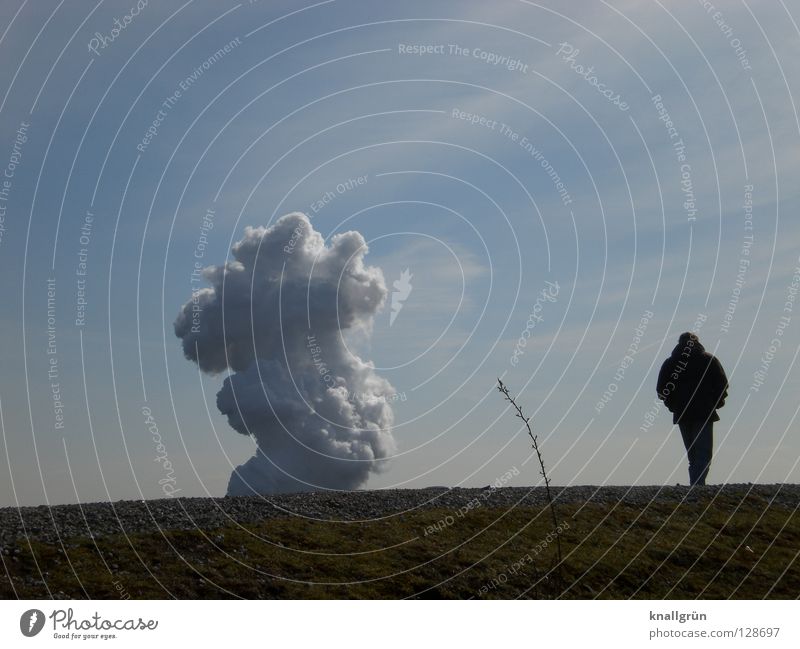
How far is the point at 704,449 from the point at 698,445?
0.22 metres

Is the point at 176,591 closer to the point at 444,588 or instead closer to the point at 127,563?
the point at 127,563

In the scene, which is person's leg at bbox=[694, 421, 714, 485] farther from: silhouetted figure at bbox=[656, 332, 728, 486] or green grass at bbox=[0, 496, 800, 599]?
green grass at bbox=[0, 496, 800, 599]

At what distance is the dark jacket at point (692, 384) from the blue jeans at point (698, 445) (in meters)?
0.23

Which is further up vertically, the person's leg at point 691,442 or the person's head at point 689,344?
the person's head at point 689,344

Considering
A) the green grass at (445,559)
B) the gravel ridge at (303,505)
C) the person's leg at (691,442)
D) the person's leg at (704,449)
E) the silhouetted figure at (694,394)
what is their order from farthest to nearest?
the person's leg at (691,442), the person's leg at (704,449), the silhouetted figure at (694,394), the gravel ridge at (303,505), the green grass at (445,559)

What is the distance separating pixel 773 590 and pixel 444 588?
831cm

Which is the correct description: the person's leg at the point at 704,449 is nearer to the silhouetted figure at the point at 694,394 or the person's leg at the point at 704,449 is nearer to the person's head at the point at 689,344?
the silhouetted figure at the point at 694,394

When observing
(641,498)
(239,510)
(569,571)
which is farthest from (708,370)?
(239,510)

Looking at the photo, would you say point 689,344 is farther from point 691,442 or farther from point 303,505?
point 303,505

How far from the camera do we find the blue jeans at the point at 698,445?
2989cm

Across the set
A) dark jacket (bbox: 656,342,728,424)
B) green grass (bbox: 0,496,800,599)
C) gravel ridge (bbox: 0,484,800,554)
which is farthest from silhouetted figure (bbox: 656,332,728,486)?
green grass (bbox: 0,496,800,599)

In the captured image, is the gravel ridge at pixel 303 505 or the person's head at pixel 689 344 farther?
the person's head at pixel 689 344

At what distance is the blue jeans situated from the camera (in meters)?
29.9

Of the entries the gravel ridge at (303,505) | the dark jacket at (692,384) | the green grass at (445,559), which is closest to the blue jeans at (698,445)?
the dark jacket at (692,384)
